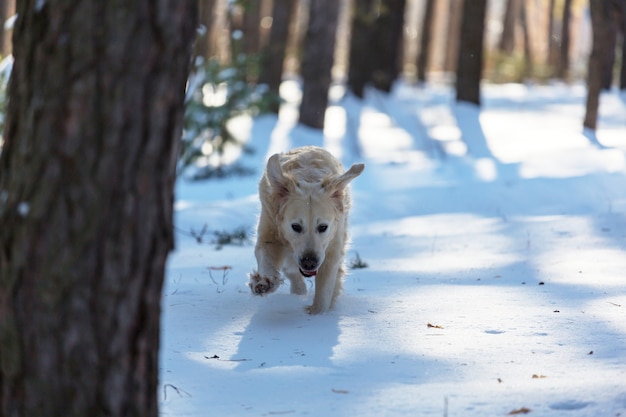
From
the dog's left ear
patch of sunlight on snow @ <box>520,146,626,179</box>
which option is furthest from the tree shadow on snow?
patch of sunlight on snow @ <box>520,146,626,179</box>

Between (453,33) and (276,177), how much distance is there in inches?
1375

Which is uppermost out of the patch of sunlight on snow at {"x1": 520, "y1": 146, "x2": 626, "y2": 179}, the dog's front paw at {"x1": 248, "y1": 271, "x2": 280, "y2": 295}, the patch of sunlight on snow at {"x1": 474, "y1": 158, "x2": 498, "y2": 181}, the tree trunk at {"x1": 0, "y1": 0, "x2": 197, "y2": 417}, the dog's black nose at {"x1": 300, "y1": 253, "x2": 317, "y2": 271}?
the tree trunk at {"x1": 0, "y1": 0, "x2": 197, "y2": 417}

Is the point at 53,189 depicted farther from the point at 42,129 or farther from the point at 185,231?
the point at 185,231

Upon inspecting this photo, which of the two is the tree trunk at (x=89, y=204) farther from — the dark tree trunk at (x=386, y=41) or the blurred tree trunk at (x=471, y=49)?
the dark tree trunk at (x=386, y=41)

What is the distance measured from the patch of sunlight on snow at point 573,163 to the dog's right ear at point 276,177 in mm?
6428

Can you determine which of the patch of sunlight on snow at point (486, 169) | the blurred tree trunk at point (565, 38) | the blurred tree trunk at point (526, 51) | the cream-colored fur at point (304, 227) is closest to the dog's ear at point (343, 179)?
the cream-colored fur at point (304, 227)

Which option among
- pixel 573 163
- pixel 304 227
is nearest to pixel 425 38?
pixel 573 163

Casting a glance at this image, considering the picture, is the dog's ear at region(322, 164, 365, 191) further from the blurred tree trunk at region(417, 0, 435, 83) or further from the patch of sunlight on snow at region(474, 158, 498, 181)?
the blurred tree trunk at region(417, 0, 435, 83)

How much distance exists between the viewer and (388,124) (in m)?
21.5

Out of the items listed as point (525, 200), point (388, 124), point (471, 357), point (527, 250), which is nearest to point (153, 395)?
point (471, 357)

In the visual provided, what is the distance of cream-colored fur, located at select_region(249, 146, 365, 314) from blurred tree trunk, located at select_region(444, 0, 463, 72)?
97.8 feet

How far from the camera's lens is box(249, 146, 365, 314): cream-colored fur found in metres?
5.61

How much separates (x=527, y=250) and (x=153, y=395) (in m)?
5.13

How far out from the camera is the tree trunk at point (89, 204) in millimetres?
2686
